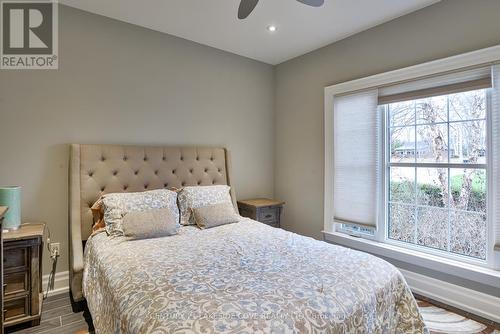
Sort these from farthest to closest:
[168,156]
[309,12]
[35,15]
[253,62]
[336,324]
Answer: [253,62] < [168,156] < [309,12] < [35,15] < [336,324]

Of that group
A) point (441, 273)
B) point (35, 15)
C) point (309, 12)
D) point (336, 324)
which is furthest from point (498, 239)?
point (35, 15)

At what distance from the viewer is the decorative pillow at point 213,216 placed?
2.62 metres

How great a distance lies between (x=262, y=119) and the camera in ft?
13.0

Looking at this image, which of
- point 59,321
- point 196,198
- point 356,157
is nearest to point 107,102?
point 196,198

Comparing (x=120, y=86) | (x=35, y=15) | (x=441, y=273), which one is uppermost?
(x=35, y=15)

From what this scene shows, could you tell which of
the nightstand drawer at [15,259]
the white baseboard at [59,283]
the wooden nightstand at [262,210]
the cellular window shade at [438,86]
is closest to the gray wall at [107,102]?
the white baseboard at [59,283]

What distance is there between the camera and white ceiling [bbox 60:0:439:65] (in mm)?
2432

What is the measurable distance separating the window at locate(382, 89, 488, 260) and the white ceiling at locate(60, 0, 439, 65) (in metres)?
0.92

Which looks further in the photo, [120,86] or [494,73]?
[120,86]

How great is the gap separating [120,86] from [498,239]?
3.63m

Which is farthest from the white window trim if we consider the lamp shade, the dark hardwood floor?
the lamp shade

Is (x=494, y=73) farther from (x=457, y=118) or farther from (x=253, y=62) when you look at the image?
(x=253, y=62)

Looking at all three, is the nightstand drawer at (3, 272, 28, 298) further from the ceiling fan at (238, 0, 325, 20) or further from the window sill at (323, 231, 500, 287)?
the window sill at (323, 231, 500, 287)

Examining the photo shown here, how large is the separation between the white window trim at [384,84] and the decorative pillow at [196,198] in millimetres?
1286
